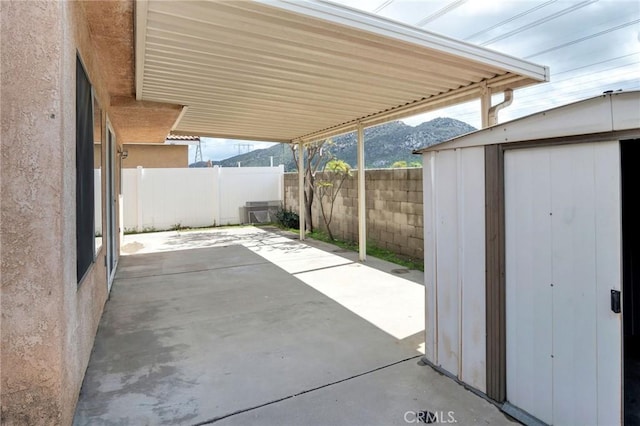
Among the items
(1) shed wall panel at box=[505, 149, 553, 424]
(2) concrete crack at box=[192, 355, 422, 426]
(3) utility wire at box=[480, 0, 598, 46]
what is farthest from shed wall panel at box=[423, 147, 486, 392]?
(3) utility wire at box=[480, 0, 598, 46]

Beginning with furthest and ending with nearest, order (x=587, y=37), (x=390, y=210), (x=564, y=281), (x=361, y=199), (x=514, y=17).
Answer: (x=390, y=210) < (x=361, y=199) < (x=587, y=37) < (x=514, y=17) < (x=564, y=281)

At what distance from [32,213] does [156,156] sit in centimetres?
1384

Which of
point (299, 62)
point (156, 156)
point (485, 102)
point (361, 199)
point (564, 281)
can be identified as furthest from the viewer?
point (156, 156)

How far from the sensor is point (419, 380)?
2910 mm

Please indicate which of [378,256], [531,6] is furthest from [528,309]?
[378,256]

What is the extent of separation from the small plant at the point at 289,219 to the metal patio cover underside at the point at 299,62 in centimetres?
638

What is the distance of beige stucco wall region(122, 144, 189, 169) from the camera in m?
14.3

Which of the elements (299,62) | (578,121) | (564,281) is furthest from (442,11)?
(564,281)

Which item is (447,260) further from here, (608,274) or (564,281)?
(608,274)

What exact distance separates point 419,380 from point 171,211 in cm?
1136

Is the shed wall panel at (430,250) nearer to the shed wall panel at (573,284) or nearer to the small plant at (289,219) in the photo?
the shed wall panel at (573,284)

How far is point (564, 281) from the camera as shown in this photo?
84.3 inches

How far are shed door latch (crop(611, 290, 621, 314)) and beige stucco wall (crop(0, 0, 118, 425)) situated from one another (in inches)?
115

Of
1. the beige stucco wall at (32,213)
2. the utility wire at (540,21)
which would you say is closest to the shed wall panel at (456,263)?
the beige stucco wall at (32,213)
